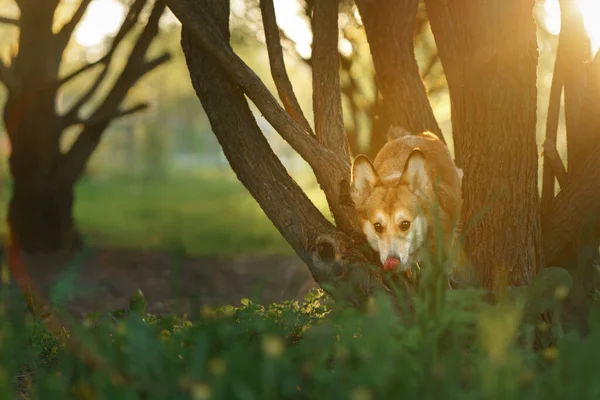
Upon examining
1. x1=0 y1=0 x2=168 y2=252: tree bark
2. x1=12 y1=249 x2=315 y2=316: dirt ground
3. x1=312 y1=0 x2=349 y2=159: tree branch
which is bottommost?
x1=12 y1=249 x2=315 y2=316: dirt ground

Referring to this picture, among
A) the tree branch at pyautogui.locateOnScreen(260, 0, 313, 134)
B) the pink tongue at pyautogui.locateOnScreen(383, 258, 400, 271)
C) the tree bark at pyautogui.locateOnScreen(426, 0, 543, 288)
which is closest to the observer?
the pink tongue at pyautogui.locateOnScreen(383, 258, 400, 271)

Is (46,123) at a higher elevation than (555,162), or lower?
lower

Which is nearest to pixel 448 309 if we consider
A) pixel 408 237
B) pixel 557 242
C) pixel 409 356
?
pixel 409 356

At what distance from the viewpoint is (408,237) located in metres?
5.57

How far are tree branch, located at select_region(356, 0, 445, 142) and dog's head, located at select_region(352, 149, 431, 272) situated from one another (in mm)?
1175

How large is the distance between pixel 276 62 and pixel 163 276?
5.02m

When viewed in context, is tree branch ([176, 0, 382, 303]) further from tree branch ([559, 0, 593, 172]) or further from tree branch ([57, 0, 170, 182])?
tree branch ([57, 0, 170, 182])

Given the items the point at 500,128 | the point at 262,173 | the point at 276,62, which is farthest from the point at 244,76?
the point at 500,128

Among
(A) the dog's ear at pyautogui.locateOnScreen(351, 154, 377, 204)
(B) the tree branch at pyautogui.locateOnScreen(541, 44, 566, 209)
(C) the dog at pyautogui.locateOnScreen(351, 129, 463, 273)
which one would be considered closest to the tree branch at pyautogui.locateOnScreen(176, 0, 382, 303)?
(C) the dog at pyautogui.locateOnScreen(351, 129, 463, 273)

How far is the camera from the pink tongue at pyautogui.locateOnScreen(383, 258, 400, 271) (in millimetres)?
5234

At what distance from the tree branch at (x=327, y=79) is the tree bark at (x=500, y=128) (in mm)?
946

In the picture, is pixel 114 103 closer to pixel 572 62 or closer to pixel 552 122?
pixel 552 122

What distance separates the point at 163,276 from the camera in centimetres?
1048

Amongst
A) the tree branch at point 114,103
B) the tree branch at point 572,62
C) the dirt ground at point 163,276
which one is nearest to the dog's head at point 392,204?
the tree branch at point 572,62
